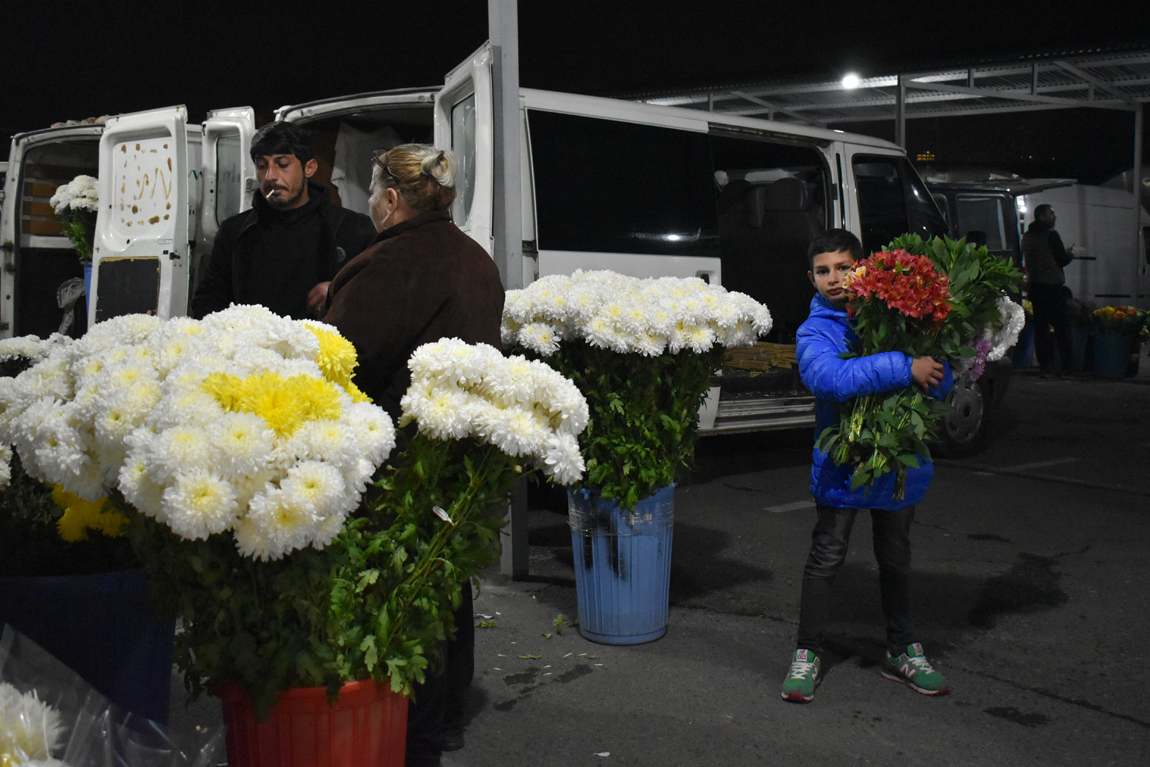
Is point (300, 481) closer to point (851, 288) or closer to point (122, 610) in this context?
point (122, 610)

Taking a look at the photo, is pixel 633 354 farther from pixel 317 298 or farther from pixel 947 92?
pixel 947 92

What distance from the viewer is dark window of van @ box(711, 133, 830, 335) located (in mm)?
7902

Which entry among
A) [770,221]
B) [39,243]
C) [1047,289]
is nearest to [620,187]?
[770,221]

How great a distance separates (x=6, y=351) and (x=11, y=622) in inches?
61.4

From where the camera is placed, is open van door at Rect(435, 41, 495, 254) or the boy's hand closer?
the boy's hand

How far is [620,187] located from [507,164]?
152 centimetres

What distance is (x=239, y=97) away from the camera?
11.1 meters

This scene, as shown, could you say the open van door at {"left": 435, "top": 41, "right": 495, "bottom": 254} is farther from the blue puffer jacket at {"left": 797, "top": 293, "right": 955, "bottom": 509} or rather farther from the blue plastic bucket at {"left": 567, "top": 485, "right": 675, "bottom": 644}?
the blue puffer jacket at {"left": 797, "top": 293, "right": 955, "bottom": 509}

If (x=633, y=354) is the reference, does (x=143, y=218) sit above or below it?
above

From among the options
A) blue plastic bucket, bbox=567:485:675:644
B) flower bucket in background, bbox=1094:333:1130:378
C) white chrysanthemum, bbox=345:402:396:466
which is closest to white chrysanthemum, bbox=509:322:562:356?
blue plastic bucket, bbox=567:485:675:644

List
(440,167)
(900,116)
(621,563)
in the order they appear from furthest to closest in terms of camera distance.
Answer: (900,116) → (621,563) → (440,167)

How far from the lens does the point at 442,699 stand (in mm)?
2918

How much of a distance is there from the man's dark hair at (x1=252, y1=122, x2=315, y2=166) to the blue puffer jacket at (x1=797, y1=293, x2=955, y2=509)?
2.18 m

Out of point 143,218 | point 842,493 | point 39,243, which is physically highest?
point 39,243
